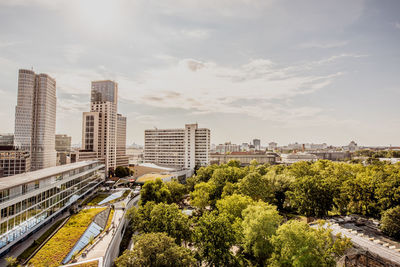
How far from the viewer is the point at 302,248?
64.8ft

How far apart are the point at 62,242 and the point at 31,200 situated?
862 cm

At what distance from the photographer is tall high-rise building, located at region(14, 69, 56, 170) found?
3575 inches

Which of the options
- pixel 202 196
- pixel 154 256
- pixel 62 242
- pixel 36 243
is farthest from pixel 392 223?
pixel 36 243

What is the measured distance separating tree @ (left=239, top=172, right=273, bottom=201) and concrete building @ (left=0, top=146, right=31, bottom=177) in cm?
8622

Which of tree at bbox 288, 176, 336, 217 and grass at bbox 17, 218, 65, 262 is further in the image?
tree at bbox 288, 176, 336, 217

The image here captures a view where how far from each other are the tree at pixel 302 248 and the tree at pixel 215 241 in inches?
193

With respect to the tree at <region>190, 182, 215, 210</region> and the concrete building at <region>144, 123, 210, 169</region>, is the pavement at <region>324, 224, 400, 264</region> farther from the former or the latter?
the concrete building at <region>144, 123, 210, 169</region>

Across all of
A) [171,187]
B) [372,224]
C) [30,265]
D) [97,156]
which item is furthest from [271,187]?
[97,156]

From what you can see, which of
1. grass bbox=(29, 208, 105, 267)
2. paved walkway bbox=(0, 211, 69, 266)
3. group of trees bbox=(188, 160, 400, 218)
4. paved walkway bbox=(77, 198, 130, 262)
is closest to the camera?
grass bbox=(29, 208, 105, 267)

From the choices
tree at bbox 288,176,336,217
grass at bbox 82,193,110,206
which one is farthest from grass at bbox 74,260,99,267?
tree at bbox 288,176,336,217

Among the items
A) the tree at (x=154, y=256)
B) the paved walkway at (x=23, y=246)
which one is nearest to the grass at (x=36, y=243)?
the paved walkway at (x=23, y=246)

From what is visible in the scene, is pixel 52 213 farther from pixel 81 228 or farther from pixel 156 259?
pixel 156 259

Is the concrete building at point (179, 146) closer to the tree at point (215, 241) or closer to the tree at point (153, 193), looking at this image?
the tree at point (153, 193)

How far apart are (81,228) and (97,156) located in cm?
6727
